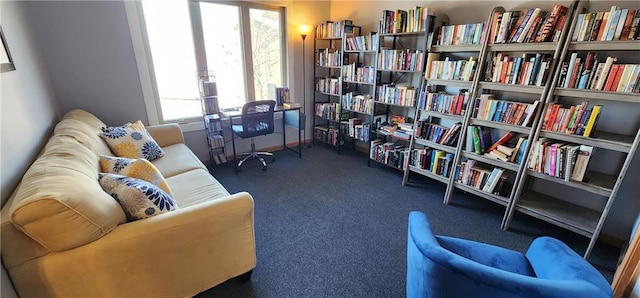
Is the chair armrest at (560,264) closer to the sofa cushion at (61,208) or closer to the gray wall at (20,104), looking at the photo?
the sofa cushion at (61,208)

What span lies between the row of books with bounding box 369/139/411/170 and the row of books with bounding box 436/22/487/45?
1156 millimetres

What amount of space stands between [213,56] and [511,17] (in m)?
3.02

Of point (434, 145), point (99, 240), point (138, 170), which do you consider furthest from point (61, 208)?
point (434, 145)

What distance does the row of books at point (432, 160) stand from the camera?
2.57m

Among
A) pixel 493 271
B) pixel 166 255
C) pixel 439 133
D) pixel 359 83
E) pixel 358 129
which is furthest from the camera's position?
pixel 358 129

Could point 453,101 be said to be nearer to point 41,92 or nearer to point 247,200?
point 247,200

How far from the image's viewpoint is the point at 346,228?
2.16 m

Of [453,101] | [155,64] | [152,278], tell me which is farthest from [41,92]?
[453,101]

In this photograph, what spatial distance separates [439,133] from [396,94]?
70cm

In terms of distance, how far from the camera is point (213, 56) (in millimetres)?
3180

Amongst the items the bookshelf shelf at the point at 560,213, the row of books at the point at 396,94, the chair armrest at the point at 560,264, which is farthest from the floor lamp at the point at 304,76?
the chair armrest at the point at 560,264

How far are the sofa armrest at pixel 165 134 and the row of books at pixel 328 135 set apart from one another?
2.00 m

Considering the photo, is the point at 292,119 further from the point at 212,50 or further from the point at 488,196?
the point at 488,196

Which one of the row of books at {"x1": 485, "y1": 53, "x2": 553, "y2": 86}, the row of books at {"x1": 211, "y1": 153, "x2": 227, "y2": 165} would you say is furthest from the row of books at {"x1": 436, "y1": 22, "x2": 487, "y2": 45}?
the row of books at {"x1": 211, "y1": 153, "x2": 227, "y2": 165}
